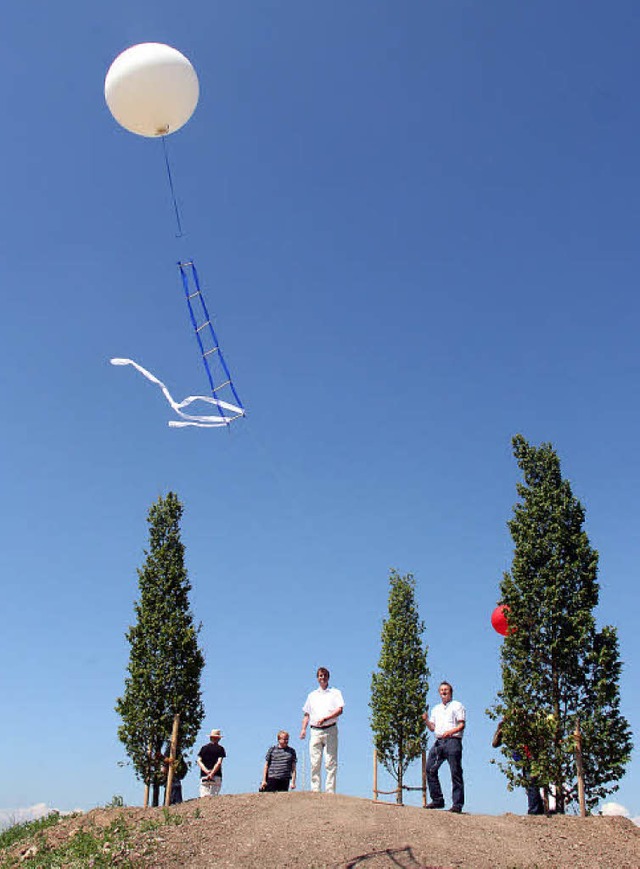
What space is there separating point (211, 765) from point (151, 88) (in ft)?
38.0

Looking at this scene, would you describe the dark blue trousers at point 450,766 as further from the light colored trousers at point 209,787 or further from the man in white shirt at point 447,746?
the light colored trousers at point 209,787

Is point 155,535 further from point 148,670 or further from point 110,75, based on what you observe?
point 110,75

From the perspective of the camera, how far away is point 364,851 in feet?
33.1

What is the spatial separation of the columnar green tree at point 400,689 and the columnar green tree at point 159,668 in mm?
5265

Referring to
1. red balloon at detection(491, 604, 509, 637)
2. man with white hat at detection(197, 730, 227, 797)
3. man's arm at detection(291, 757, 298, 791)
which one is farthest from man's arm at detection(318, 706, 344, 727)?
red balloon at detection(491, 604, 509, 637)

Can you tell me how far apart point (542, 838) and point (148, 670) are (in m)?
10.9

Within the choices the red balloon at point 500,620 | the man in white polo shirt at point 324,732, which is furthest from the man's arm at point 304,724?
the red balloon at point 500,620

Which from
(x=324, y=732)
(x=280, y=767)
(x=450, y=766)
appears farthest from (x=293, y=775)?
(x=450, y=766)

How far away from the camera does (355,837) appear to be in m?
10.5

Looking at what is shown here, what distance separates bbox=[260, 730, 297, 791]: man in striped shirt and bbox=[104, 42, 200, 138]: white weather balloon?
1049 centimetres

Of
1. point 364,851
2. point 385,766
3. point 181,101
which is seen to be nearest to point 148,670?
point 385,766

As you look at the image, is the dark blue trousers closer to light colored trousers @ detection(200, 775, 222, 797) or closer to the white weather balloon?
light colored trousers @ detection(200, 775, 222, 797)

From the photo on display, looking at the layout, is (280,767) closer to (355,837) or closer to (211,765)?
(211,765)

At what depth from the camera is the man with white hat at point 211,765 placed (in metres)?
13.9
